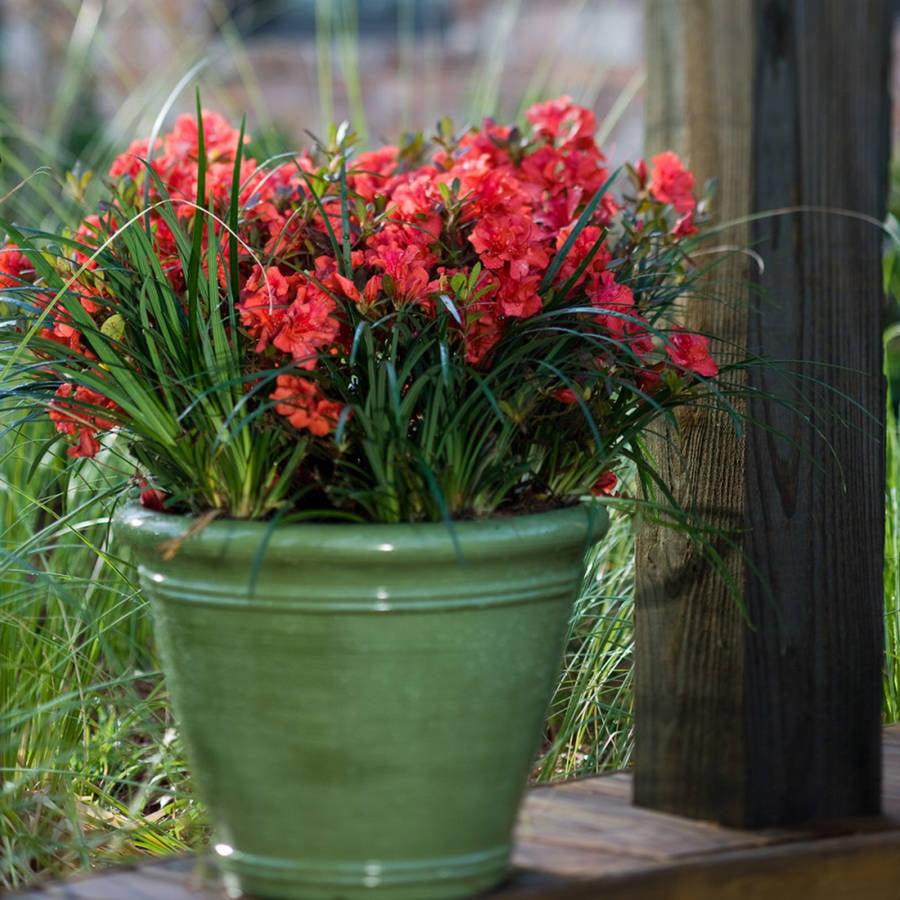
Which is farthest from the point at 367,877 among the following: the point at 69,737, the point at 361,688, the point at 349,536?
the point at 69,737

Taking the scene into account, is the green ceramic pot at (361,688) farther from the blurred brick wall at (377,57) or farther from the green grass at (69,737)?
the blurred brick wall at (377,57)

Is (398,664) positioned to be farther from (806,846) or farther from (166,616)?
(806,846)

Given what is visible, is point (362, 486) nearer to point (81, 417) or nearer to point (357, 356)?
point (357, 356)

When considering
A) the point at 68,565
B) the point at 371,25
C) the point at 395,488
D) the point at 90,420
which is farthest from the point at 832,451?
the point at 371,25

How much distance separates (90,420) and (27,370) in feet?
0.24

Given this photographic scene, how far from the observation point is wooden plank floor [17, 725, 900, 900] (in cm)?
107

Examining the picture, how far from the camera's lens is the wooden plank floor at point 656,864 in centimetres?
107

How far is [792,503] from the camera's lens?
1.25 metres

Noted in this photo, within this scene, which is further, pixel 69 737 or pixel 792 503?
pixel 69 737

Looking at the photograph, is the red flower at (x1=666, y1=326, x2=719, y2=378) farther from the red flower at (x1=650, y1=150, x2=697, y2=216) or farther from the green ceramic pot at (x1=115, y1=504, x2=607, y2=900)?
the red flower at (x1=650, y1=150, x2=697, y2=216)

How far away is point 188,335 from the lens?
1131 millimetres

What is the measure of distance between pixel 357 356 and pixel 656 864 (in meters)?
0.50

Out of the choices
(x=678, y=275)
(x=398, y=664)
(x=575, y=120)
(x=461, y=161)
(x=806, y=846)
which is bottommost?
(x=806, y=846)

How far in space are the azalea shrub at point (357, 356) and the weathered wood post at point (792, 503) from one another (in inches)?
4.0
